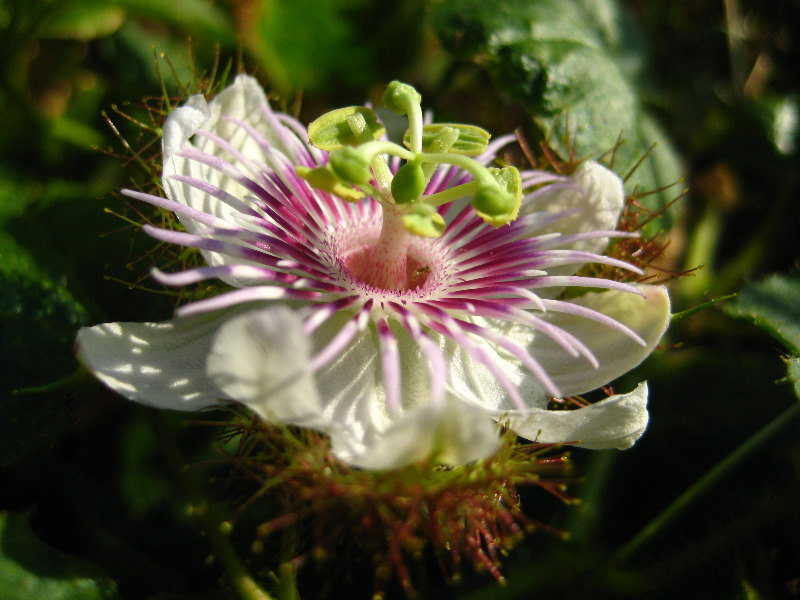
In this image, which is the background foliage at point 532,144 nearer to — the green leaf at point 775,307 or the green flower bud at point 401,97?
the green leaf at point 775,307

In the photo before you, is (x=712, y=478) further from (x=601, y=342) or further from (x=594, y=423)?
(x=594, y=423)

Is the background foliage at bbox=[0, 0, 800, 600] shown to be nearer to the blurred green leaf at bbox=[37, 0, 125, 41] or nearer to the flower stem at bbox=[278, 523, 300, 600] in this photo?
the blurred green leaf at bbox=[37, 0, 125, 41]

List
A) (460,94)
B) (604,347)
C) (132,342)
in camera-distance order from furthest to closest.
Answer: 1. (460,94)
2. (604,347)
3. (132,342)

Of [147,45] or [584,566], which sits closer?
[584,566]

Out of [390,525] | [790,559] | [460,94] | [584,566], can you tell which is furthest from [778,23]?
[390,525]

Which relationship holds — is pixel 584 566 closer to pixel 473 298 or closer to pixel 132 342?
pixel 473 298
